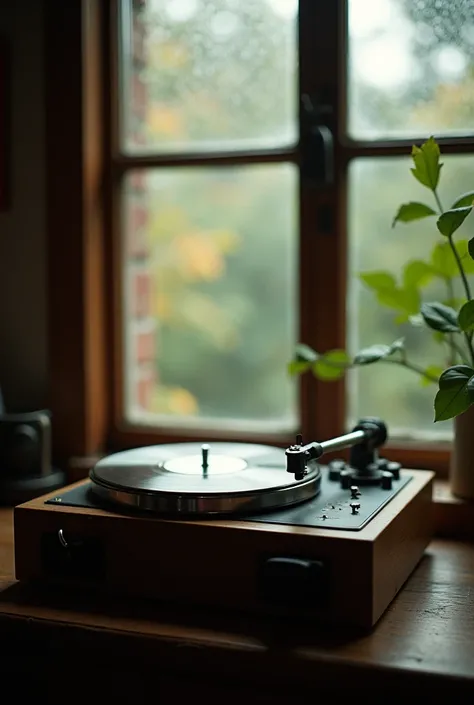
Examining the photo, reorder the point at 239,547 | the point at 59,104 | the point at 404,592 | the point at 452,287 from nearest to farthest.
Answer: the point at 239,547, the point at 404,592, the point at 452,287, the point at 59,104

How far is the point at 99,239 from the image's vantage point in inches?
73.7

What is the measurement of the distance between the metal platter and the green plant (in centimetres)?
22

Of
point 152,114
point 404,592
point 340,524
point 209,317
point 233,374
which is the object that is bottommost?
point 404,592

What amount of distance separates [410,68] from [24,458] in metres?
1.00

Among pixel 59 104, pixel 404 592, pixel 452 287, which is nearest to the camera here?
pixel 404 592

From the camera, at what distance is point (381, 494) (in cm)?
131

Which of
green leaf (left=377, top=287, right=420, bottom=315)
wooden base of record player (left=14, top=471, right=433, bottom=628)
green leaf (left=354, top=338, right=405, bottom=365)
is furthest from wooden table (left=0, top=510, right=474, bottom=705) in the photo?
green leaf (left=377, top=287, right=420, bottom=315)

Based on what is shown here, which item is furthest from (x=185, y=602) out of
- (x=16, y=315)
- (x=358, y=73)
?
(x=358, y=73)

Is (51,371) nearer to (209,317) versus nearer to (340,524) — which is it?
(209,317)

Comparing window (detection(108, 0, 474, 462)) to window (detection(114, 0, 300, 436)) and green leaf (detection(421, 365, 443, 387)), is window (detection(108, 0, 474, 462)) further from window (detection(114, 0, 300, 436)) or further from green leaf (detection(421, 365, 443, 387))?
green leaf (detection(421, 365, 443, 387))

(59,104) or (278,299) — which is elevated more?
(59,104)

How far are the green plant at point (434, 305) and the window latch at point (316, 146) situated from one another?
0.71ft

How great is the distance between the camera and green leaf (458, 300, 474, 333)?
1280mm

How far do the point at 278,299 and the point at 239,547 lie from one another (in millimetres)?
745
